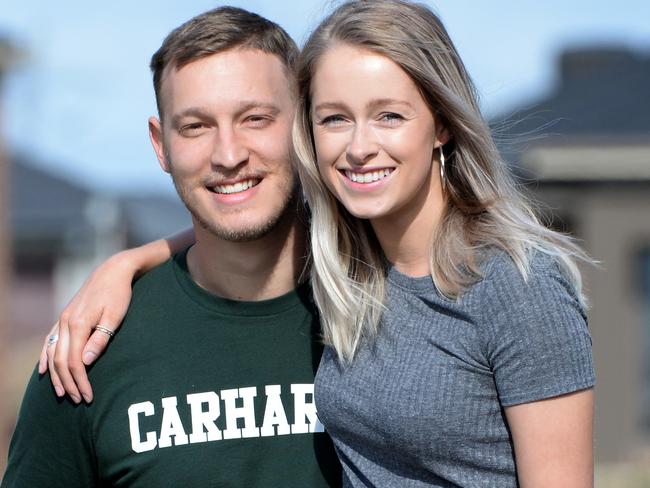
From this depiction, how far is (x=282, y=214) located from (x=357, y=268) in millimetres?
377

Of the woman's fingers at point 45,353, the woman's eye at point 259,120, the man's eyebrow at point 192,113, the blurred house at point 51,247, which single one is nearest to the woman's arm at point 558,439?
the woman's eye at point 259,120

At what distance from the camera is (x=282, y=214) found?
3439 millimetres

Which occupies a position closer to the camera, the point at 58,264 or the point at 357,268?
the point at 357,268

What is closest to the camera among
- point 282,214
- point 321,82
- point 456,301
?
point 456,301

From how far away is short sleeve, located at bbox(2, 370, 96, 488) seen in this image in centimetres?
327

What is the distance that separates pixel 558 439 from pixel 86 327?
4.63ft

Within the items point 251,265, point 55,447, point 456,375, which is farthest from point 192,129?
point 456,375

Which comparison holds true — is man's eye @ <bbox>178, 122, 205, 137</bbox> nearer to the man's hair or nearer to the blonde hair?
the man's hair

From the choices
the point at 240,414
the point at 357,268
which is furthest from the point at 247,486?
the point at 357,268

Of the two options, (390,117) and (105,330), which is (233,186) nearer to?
(105,330)

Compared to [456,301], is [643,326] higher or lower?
lower

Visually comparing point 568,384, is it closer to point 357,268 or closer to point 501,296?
point 501,296

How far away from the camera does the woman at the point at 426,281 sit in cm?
263

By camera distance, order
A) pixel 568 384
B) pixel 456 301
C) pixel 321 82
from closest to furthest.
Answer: pixel 568 384 < pixel 456 301 < pixel 321 82
